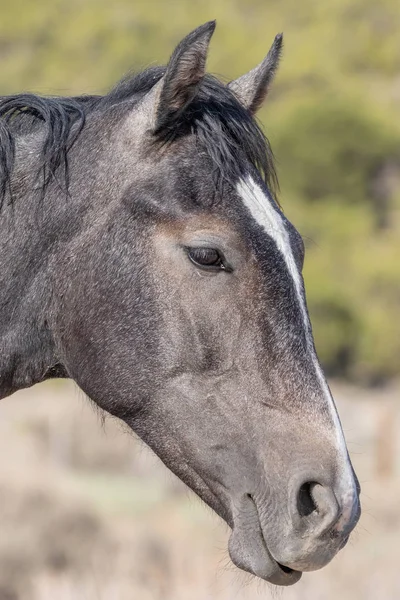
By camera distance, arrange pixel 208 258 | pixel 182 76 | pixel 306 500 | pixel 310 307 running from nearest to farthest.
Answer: pixel 306 500 → pixel 208 258 → pixel 182 76 → pixel 310 307

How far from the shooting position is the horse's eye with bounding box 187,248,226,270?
300 centimetres

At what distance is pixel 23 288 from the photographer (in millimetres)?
3295

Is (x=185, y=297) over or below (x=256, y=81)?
below

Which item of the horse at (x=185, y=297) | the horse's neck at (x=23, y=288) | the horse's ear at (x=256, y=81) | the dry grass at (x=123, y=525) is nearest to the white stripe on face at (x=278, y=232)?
the horse at (x=185, y=297)

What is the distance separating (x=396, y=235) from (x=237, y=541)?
33.9 metres

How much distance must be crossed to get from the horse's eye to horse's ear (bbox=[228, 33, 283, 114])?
0.86 metres

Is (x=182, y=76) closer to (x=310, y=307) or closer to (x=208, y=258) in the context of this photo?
(x=208, y=258)

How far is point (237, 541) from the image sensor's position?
2.92 m

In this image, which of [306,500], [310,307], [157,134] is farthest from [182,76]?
[310,307]

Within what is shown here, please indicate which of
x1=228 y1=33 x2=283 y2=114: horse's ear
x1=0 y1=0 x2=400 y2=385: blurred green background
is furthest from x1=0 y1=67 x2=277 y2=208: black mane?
x1=0 y1=0 x2=400 y2=385: blurred green background

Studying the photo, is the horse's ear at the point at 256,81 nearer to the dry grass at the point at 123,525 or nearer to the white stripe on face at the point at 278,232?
the white stripe on face at the point at 278,232

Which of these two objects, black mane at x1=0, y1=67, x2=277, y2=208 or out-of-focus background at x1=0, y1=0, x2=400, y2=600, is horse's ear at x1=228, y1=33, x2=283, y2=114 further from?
out-of-focus background at x1=0, y1=0, x2=400, y2=600

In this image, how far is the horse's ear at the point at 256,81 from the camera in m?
3.59

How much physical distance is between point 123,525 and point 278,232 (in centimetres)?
1003
